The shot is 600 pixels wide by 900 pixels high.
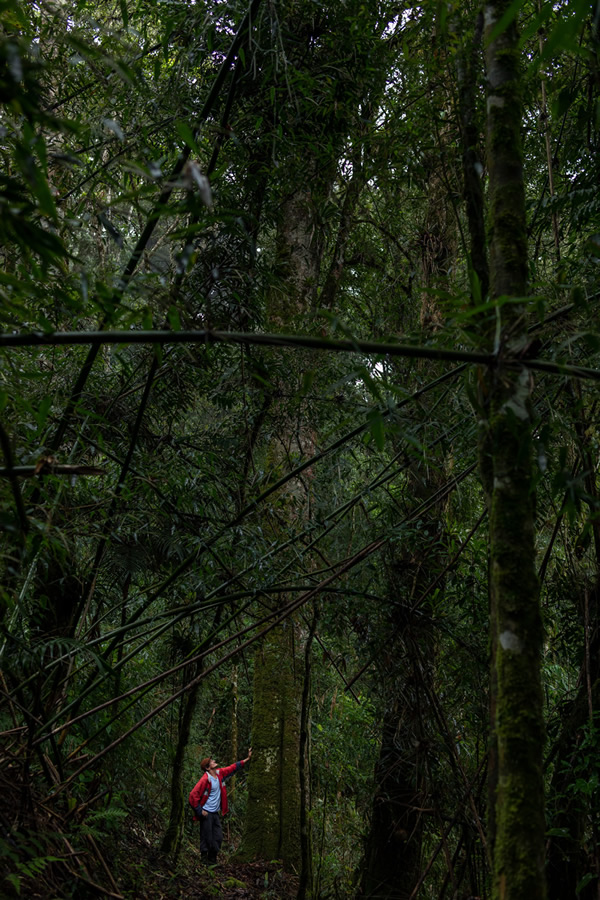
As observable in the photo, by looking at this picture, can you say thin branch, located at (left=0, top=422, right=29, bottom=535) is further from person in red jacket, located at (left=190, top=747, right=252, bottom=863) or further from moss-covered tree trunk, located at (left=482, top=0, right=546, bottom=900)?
person in red jacket, located at (left=190, top=747, right=252, bottom=863)

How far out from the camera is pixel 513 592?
1.12 metres

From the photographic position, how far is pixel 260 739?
15.0ft

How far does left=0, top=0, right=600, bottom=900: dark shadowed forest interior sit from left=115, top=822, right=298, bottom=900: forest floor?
0.09 ft

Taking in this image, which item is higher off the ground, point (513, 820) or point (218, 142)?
point (218, 142)

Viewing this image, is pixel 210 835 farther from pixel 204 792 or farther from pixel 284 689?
pixel 284 689

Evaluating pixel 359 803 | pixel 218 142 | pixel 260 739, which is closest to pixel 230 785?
pixel 260 739

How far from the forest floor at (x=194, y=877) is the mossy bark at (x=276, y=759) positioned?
0.44 feet

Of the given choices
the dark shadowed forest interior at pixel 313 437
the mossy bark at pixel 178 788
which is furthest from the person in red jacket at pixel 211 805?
the mossy bark at pixel 178 788

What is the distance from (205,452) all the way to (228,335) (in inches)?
98.3

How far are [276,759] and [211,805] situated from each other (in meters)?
2.29

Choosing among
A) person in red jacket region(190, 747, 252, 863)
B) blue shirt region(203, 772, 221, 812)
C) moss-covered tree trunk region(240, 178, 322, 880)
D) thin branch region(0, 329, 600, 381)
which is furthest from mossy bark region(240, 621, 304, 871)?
thin branch region(0, 329, 600, 381)

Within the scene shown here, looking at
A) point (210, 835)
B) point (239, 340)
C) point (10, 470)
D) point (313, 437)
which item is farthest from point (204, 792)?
point (239, 340)

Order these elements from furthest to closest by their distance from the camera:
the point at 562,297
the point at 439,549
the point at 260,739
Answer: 1. the point at 260,739
2. the point at 439,549
3. the point at 562,297

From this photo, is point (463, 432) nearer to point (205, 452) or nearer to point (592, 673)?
point (592, 673)
